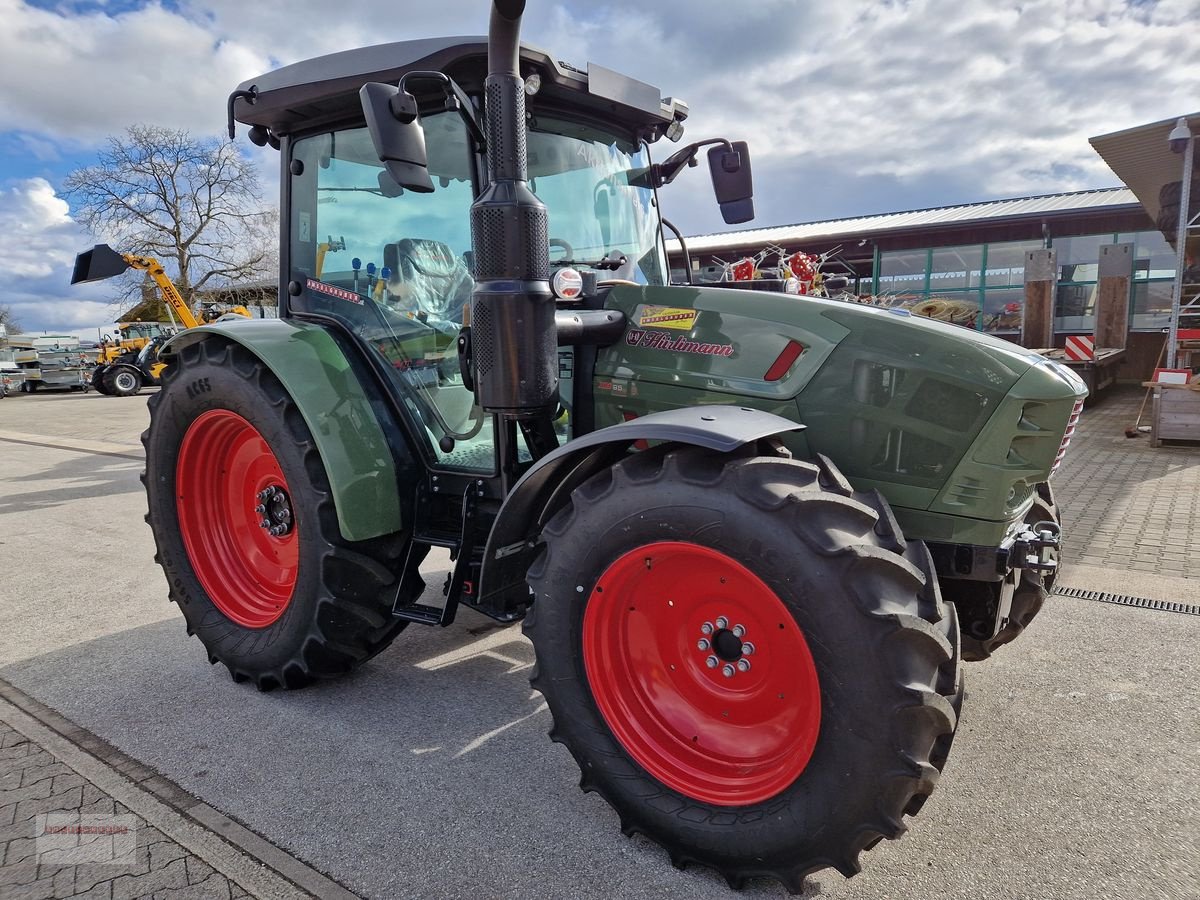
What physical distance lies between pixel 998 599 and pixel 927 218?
17934 millimetres

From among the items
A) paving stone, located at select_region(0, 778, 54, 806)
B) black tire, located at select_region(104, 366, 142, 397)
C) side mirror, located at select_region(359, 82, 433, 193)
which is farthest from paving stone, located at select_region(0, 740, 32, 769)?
black tire, located at select_region(104, 366, 142, 397)

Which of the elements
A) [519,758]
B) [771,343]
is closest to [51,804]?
[519,758]

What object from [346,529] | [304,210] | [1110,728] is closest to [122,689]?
[346,529]

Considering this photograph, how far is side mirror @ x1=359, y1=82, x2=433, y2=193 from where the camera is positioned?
2129 millimetres

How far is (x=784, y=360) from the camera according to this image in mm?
2361

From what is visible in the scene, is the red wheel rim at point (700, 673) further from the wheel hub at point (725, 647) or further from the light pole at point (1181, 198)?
the light pole at point (1181, 198)

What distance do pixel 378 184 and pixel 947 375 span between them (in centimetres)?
214

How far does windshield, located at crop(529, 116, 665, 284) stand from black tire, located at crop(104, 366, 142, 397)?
23.5 meters

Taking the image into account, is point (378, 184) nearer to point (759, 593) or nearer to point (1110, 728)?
point (759, 593)

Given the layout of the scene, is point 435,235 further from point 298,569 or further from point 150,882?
point 150,882

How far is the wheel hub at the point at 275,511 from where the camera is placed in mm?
3219

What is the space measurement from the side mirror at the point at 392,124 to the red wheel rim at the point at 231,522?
5.44 feet

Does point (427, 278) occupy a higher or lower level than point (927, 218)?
lower

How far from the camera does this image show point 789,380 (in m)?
2.35
